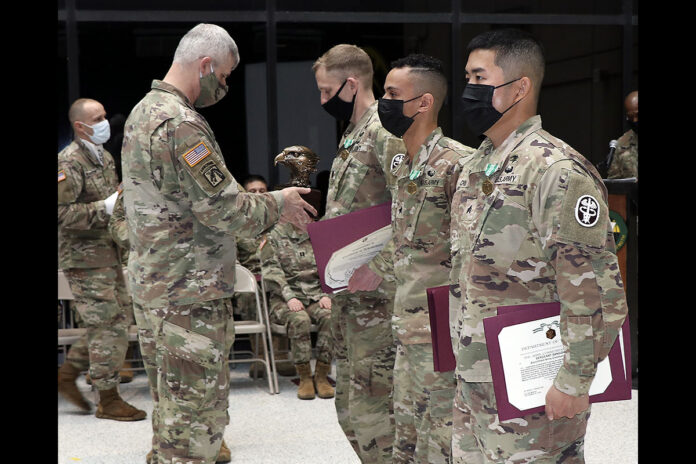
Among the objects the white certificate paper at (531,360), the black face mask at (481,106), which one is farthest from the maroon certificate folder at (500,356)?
the black face mask at (481,106)

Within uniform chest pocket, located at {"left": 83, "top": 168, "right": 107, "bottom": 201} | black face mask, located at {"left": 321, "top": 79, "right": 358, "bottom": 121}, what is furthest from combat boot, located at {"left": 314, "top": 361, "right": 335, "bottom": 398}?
black face mask, located at {"left": 321, "top": 79, "right": 358, "bottom": 121}

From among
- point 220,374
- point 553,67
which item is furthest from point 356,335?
point 553,67

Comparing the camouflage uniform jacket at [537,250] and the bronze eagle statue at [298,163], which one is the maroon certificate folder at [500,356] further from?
the bronze eagle statue at [298,163]

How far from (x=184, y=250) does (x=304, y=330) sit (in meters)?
2.78

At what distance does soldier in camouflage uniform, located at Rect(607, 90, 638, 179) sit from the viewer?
6.41m

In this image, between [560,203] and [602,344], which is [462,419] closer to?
[602,344]

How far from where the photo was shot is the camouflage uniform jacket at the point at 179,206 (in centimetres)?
276

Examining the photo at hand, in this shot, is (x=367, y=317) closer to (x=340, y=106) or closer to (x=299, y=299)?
(x=340, y=106)

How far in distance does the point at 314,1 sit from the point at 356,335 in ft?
14.8

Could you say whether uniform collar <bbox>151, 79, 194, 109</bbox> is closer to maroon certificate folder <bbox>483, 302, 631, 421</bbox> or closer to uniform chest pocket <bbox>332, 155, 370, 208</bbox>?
uniform chest pocket <bbox>332, 155, 370, 208</bbox>

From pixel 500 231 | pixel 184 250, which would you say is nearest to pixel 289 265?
pixel 184 250

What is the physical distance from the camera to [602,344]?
188cm

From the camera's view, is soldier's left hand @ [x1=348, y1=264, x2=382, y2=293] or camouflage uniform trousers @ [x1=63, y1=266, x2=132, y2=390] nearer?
soldier's left hand @ [x1=348, y1=264, x2=382, y2=293]

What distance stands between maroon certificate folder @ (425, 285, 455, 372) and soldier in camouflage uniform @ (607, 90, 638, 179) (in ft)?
14.8
